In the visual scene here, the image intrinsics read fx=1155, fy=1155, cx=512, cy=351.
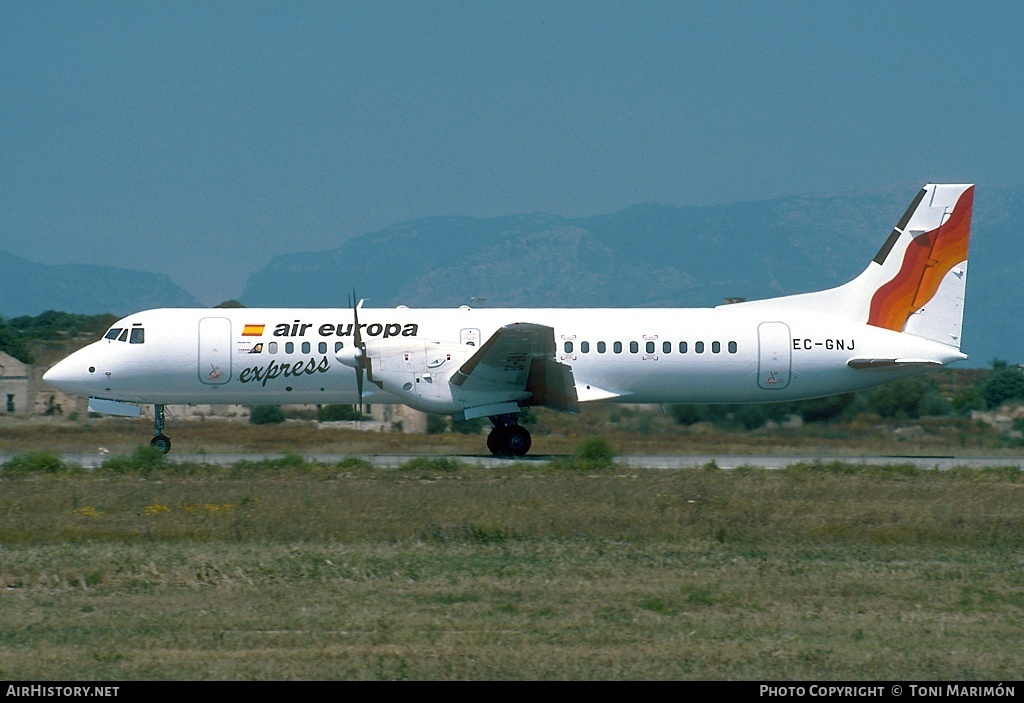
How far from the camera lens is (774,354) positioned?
23.6m

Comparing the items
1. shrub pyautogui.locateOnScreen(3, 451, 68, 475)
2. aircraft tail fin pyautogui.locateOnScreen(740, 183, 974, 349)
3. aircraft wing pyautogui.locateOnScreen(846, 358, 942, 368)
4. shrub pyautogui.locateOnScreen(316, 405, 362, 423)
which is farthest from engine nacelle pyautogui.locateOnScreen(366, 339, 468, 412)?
shrub pyautogui.locateOnScreen(316, 405, 362, 423)

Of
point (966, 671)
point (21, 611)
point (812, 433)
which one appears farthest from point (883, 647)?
point (812, 433)

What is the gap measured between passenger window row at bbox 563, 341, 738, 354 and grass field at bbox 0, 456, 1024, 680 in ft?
16.3

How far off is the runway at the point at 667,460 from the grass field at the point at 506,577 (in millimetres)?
2626

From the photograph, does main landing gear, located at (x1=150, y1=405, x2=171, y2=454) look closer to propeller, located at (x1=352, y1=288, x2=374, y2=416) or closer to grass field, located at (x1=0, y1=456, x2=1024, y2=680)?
propeller, located at (x1=352, y1=288, x2=374, y2=416)

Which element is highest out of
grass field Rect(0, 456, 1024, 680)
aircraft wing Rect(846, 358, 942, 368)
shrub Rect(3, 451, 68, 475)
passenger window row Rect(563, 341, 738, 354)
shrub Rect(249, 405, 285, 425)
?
passenger window row Rect(563, 341, 738, 354)

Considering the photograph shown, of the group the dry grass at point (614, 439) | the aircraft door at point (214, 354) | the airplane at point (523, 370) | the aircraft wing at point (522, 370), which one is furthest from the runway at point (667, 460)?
the aircraft door at point (214, 354)

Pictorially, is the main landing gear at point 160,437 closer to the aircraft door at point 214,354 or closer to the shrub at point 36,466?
the aircraft door at point 214,354

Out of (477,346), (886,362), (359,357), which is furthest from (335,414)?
(886,362)

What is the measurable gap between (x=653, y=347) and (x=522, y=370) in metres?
3.01

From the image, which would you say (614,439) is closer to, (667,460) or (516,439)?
(667,460)

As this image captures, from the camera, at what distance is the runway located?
21484 millimetres

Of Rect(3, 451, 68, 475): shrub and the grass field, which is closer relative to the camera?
the grass field
